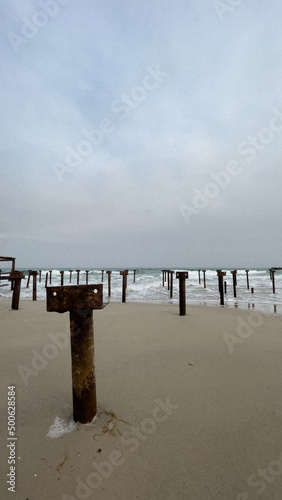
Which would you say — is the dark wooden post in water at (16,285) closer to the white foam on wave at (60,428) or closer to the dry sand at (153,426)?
the dry sand at (153,426)

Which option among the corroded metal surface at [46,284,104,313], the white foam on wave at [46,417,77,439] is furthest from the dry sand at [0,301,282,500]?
the corroded metal surface at [46,284,104,313]

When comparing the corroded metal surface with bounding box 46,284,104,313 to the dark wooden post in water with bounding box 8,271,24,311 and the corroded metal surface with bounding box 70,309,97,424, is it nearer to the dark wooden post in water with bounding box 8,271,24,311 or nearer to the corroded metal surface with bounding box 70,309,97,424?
the corroded metal surface with bounding box 70,309,97,424

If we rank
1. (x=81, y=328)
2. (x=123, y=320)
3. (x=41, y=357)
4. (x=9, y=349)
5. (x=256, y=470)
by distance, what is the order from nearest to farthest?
(x=256, y=470)
(x=81, y=328)
(x=41, y=357)
(x=9, y=349)
(x=123, y=320)

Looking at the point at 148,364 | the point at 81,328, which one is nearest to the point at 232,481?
the point at 81,328

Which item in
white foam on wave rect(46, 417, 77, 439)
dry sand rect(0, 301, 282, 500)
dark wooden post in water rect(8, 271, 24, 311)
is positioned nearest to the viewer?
dry sand rect(0, 301, 282, 500)

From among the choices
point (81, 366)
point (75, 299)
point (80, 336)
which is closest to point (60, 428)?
point (81, 366)

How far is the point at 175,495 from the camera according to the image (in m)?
1.38

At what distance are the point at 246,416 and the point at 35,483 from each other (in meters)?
1.69

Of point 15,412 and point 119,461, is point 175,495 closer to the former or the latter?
point 119,461

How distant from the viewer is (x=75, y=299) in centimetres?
186

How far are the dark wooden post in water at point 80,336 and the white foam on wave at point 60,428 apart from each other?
0.17ft

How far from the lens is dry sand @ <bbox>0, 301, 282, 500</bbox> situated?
4.71 feet

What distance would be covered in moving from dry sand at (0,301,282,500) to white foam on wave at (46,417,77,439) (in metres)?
0.02

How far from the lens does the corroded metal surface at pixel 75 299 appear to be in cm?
185
